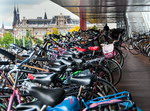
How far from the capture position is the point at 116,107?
1.71 m

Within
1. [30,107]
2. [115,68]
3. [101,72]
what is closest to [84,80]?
[30,107]

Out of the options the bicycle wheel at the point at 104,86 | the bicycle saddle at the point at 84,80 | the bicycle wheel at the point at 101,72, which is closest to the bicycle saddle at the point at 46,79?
the bicycle saddle at the point at 84,80

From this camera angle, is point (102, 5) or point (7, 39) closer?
Result: point (7, 39)

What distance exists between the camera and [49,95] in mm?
1465

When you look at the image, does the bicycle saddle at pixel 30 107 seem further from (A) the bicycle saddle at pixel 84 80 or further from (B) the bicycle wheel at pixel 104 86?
(B) the bicycle wheel at pixel 104 86

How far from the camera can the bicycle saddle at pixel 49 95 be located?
1.44 metres

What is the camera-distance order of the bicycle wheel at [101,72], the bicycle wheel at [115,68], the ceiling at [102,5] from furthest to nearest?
1. the ceiling at [102,5]
2. the bicycle wheel at [115,68]
3. the bicycle wheel at [101,72]

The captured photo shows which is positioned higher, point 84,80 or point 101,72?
point 84,80

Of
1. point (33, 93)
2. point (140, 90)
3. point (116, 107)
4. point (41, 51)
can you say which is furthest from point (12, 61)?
point (140, 90)

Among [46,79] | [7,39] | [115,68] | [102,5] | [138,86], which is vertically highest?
[102,5]

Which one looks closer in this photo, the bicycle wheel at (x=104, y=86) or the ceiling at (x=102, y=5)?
the bicycle wheel at (x=104, y=86)

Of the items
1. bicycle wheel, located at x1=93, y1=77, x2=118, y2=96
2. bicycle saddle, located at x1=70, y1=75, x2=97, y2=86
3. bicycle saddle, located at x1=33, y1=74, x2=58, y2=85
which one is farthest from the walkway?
bicycle saddle, located at x1=33, y1=74, x2=58, y2=85

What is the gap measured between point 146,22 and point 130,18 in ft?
6.46

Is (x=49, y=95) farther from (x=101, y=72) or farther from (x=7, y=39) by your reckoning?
(x=7, y=39)
